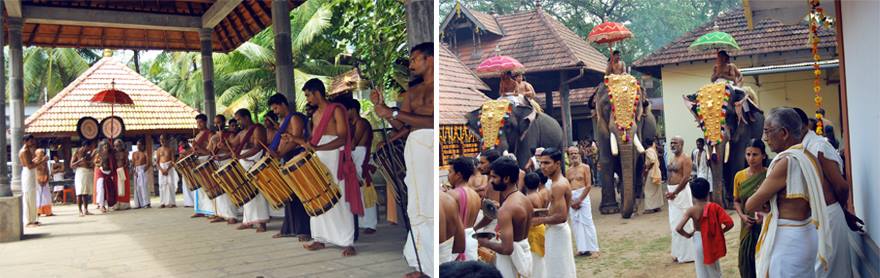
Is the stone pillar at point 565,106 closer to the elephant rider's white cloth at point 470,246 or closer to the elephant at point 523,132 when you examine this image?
the elephant at point 523,132

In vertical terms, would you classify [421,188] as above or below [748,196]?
above

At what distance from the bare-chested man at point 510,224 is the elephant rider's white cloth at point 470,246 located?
0.16 feet

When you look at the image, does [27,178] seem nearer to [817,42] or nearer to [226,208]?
[226,208]

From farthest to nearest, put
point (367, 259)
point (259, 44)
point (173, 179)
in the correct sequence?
point (259, 44), point (173, 179), point (367, 259)

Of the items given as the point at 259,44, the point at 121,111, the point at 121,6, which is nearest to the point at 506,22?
the point at 121,6

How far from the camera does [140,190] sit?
9.53 m

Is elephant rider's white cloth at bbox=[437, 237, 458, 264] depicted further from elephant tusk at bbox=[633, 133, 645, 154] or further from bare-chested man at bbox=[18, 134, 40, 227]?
bare-chested man at bbox=[18, 134, 40, 227]

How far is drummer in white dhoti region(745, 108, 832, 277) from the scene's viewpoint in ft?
10.8

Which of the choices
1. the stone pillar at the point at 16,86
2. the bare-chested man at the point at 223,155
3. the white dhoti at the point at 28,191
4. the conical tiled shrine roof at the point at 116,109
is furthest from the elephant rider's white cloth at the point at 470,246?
the conical tiled shrine roof at the point at 116,109

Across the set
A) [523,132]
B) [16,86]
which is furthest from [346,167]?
[16,86]

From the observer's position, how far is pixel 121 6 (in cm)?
834

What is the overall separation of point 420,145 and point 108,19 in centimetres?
598

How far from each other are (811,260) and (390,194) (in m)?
3.17

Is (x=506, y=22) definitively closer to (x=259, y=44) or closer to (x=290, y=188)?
(x=290, y=188)
